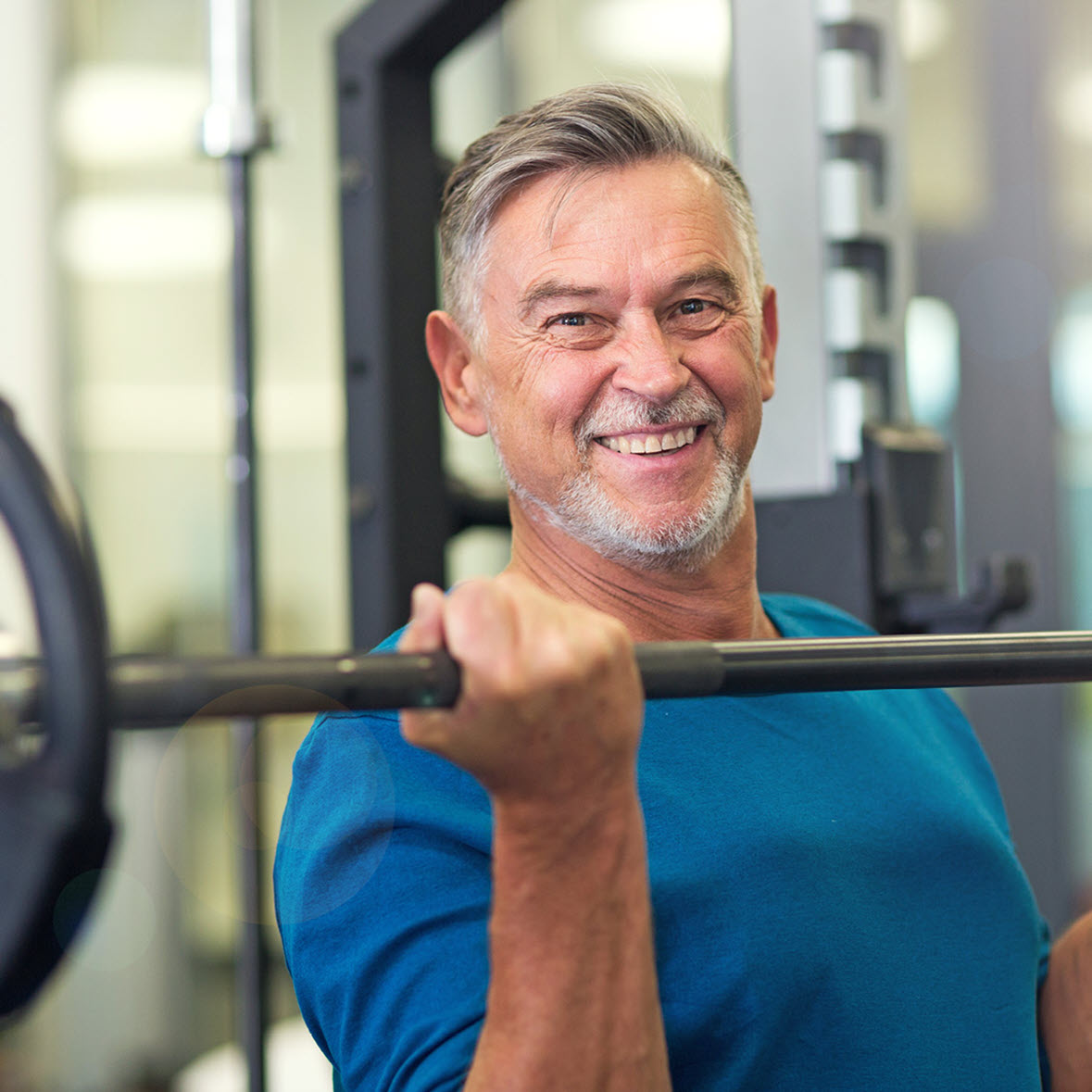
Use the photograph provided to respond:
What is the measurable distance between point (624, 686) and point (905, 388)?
0.99m

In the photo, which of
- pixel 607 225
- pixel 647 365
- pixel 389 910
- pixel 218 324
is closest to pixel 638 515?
pixel 647 365

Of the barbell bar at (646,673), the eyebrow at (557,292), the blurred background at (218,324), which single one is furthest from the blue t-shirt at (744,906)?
the blurred background at (218,324)

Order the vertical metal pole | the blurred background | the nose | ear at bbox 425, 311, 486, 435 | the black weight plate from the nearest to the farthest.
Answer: the black weight plate
the nose
ear at bbox 425, 311, 486, 435
the vertical metal pole
the blurred background

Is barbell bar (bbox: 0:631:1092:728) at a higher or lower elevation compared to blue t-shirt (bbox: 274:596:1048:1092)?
higher

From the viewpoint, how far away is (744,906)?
850 mm

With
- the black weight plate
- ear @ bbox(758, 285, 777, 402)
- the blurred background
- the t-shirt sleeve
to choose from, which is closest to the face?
ear @ bbox(758, 285, 777, 402)

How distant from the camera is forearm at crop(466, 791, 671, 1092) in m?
0.63

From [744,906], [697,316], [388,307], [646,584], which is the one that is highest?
[388,307]

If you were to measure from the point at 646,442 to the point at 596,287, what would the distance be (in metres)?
0.12

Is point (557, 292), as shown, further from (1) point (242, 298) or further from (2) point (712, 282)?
(1) point (242, 298)

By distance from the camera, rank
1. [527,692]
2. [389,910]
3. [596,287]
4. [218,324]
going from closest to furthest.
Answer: [527,692] < [389,910] < [596,287] < [218,324]

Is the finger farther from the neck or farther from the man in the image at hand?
the neck

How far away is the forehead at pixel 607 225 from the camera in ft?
3.32

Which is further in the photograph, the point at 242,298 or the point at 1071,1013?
the point at 242,298
